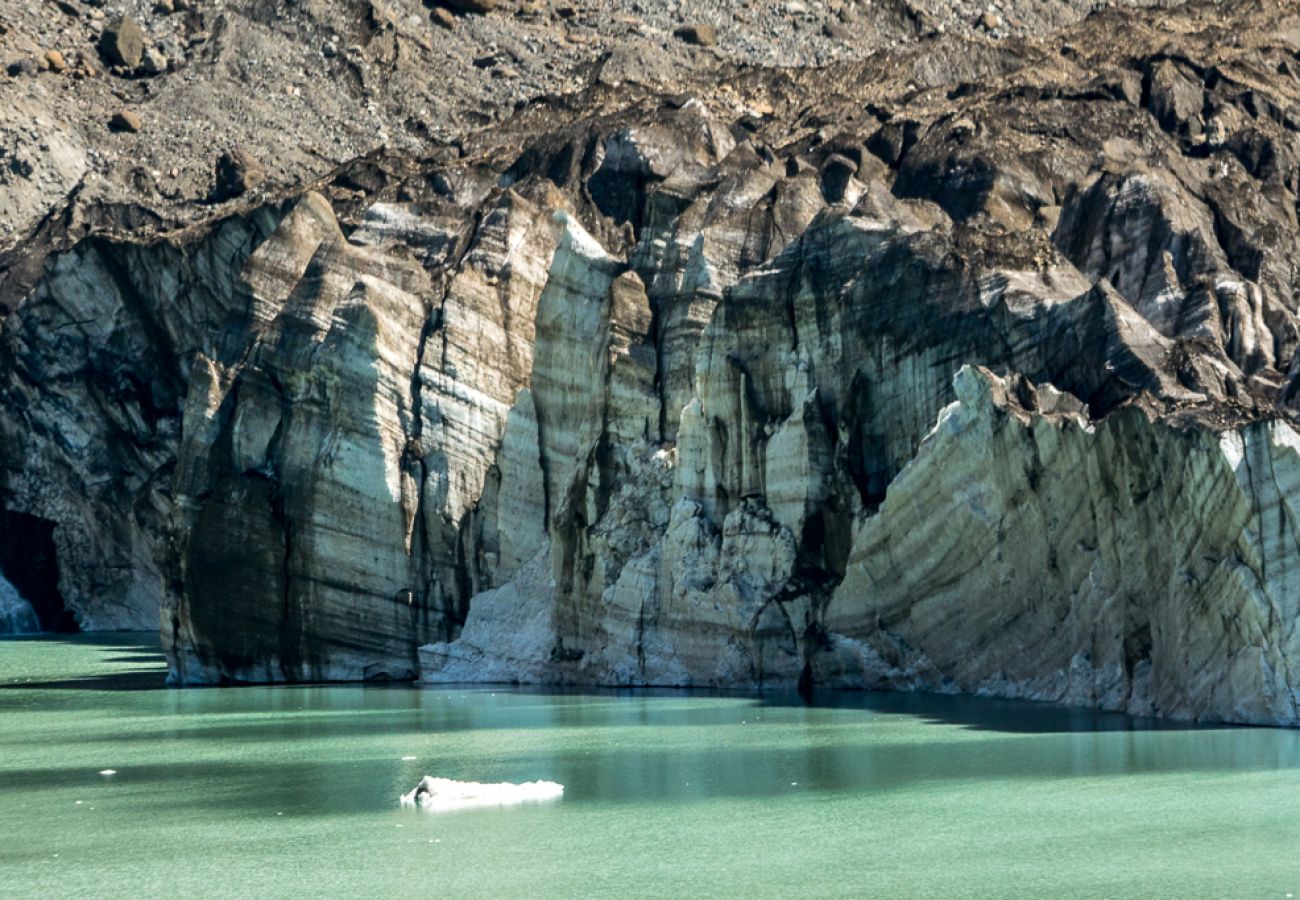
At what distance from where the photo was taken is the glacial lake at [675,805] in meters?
25.8

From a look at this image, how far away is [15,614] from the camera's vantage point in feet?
290

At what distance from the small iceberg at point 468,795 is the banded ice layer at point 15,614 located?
58970mm

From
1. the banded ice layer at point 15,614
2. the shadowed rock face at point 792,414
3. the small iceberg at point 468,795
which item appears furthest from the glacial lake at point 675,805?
the banded ice layer at point 15,614

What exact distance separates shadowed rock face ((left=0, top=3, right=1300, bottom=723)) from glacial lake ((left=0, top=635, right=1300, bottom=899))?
2.46 m

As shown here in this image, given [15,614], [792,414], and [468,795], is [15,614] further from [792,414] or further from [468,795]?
[468,795]

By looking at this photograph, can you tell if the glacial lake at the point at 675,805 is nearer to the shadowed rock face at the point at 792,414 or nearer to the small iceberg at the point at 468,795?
the small iceberg at the point at 468,795

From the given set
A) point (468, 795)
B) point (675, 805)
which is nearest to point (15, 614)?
point (468, 795)

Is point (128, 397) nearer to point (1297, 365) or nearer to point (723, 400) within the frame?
point (723, 400)

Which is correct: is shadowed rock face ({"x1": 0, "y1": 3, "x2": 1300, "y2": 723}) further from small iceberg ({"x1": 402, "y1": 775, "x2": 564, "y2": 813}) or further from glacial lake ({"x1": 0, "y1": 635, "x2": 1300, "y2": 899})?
small iceberg ({"x1": 402, "y1": 775, "x2": 564, "y2": 813})

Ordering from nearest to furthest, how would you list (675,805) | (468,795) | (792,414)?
(675,805) → (468,795) → (792,414)

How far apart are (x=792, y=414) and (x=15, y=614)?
47.1m

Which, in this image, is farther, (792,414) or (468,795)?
(792,414)

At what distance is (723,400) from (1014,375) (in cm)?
795

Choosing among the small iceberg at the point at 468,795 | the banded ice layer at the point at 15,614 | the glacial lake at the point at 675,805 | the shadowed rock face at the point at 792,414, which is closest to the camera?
the glacial lake at the point at 675,805
